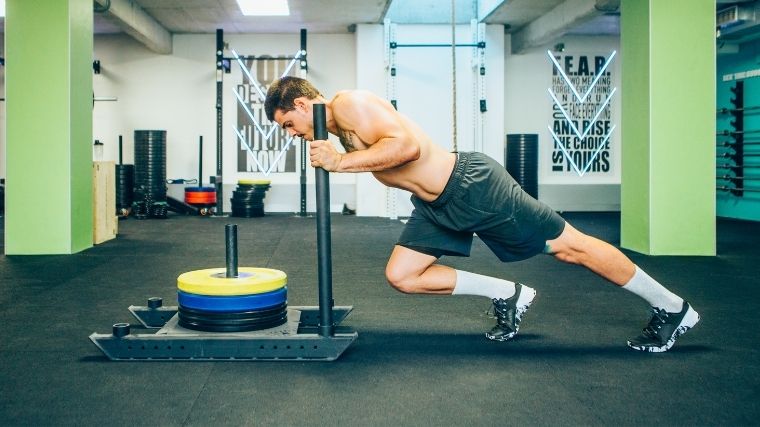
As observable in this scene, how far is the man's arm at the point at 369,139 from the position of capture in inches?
84.8

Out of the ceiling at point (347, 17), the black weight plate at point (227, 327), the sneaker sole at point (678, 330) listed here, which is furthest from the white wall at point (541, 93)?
the black weight plate at point (227, 327)

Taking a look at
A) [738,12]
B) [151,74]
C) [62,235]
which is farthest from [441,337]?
[151,74]

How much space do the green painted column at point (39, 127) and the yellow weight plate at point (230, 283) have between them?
319 cm

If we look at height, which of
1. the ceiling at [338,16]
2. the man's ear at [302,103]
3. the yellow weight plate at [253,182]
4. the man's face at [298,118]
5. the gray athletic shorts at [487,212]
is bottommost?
the gray athletic shorts at [487,212]

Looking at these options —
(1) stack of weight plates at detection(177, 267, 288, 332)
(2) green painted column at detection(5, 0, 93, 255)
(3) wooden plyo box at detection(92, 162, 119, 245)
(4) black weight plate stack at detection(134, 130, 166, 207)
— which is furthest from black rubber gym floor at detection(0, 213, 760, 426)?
(4) black weight plate stack at detection(134, 130, 166, 207)

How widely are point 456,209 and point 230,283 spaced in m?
0.79

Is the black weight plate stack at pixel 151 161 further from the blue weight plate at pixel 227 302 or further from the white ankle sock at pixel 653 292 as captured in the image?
the white ankle sock at pixel 653 292

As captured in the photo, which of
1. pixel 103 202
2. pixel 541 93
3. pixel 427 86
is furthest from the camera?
pixel 541 93

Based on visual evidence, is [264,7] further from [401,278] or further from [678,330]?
[678,330]

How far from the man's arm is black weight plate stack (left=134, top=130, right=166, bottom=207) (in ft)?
23.2

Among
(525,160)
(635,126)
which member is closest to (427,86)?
(525,160)

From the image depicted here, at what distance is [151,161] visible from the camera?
8859 mm

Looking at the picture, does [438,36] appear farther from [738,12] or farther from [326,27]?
[738,12]

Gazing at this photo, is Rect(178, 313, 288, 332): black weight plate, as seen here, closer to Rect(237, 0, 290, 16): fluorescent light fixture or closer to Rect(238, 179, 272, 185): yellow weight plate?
Rect(237, 0, 290, 16): fluorescent light fixture
